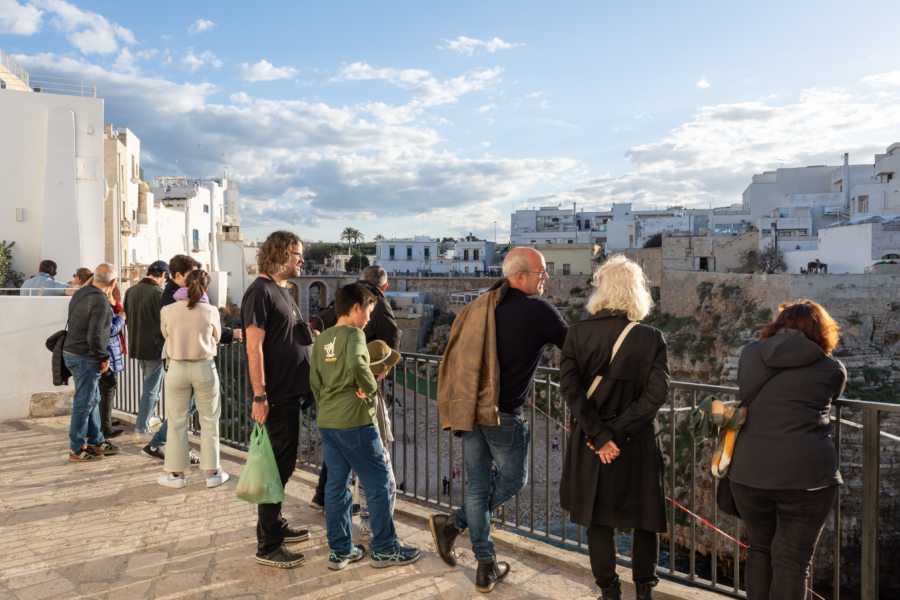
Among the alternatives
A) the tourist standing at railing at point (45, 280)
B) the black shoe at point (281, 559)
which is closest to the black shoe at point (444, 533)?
the black shoe at point (281, 559)

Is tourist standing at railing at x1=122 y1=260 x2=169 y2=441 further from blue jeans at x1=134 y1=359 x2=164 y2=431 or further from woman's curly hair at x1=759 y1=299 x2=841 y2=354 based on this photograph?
woman's curly hair at x1=759 y1=299 x2=841 y2=354

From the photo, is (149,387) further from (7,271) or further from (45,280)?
(7,271)

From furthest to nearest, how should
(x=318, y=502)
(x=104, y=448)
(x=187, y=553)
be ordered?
1. (x=104, y=448)
2. (x=318, y=502)
3. (x=187, y=553)

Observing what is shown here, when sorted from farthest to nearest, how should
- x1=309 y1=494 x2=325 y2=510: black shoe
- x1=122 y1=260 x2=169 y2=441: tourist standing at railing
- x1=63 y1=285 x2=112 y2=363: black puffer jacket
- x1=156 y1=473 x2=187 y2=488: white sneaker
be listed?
x1=122 y1=260 x2=169 y2=441: tourist standing at railing
x1=63 y1=285 x2=112 y2=363: black puffer jacket
x1=156 y1=473 x2=187 y2=488: white sneaker
x1=309 y1=494 x2=325 y2=510: black shoe

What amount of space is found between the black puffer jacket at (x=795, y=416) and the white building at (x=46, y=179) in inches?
949

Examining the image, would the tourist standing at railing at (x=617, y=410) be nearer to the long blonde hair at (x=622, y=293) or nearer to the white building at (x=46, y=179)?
the long blonde hair at (x=622, y=293)

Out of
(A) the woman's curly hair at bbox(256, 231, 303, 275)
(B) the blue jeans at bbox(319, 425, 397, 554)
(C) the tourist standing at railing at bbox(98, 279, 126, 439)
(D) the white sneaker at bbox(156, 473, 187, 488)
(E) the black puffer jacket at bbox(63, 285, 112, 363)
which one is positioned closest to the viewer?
(B) the blue jeans at bbox(319, 425, 397, 554)

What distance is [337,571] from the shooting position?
3.63m

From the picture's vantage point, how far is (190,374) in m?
4.92

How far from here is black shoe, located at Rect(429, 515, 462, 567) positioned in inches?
144

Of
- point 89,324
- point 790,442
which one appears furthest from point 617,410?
point 89,324

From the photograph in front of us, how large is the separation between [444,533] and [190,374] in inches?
102

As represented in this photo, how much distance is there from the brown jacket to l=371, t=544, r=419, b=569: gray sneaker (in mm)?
965

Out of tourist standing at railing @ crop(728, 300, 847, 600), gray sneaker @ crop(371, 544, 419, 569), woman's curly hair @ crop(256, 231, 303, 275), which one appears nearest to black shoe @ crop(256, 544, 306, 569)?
gray sneaker @ crop(371, 544, 419, 569)
